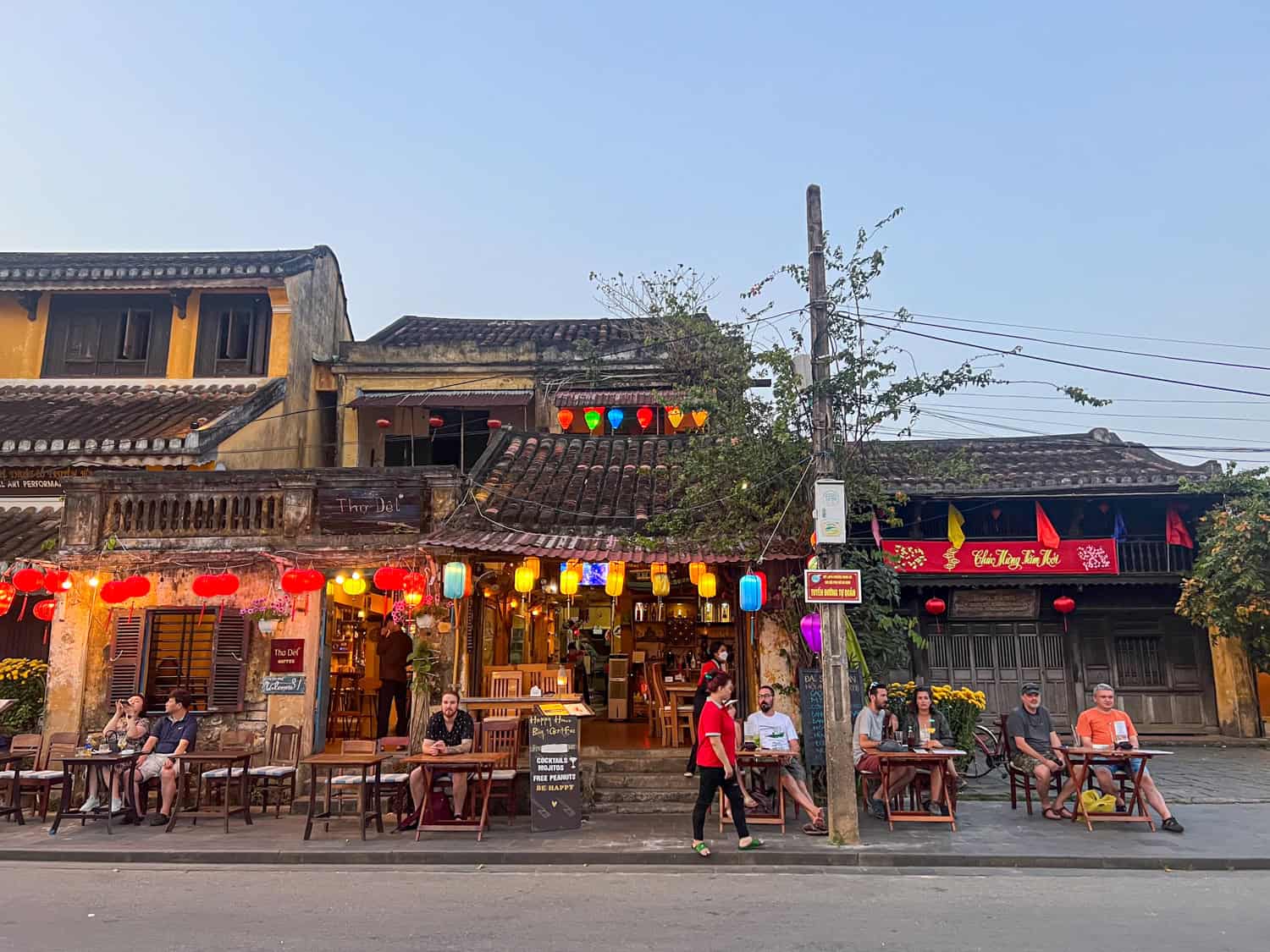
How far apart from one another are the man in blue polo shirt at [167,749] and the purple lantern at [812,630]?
7.58 metres

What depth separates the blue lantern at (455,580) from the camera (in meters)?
11.3

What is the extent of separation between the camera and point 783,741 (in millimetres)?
10062

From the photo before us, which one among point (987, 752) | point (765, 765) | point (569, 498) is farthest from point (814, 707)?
point (569, 498)

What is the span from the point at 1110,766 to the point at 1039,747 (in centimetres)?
76

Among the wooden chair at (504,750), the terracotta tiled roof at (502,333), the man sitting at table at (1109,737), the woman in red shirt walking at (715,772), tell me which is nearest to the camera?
the woman in red shirt walking at (715,772)

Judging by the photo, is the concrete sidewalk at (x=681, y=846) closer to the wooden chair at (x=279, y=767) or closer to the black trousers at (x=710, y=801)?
the black trousers at (x=710, y=801)

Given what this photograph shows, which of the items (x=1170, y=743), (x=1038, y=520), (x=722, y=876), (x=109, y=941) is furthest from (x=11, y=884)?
(x=1170, y=743)

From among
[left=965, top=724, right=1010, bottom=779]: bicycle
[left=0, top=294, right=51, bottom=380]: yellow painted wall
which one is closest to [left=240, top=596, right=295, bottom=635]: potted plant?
[left=0, top=294, right=51, bottom=380]: yellow painted wall

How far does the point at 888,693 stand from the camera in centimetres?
1215

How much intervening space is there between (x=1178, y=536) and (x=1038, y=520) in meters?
2.50

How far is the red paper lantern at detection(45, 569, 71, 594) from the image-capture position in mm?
11578

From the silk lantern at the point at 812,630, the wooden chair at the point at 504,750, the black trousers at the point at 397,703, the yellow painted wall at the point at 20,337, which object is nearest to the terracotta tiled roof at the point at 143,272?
the yellow painted wall at the point at 20,337

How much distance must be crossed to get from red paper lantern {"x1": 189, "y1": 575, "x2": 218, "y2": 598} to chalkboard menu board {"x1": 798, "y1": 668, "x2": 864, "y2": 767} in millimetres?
7628

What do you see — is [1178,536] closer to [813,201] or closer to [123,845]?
[813,201]
